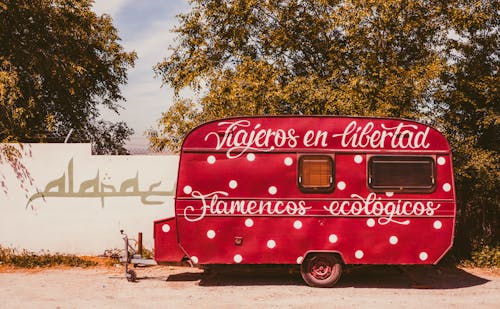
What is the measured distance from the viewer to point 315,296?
9297 millimetres

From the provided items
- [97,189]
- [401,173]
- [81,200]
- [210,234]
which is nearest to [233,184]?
[210,234]

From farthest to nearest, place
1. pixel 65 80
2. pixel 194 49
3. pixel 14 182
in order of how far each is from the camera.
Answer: pixel 65 80
pixel 194 49
pixel 14 182

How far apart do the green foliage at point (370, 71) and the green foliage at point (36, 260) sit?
3961 millimetres

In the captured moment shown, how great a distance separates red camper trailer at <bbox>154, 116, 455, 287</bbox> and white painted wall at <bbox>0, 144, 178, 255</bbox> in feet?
8.60

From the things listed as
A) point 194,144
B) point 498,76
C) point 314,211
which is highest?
point 498,76

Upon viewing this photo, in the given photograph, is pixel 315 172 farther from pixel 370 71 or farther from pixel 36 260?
pixel 36 260

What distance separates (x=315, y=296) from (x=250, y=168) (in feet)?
8.70

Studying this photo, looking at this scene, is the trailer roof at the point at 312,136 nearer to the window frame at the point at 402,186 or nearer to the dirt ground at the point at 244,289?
the window frame at the point at 402,186

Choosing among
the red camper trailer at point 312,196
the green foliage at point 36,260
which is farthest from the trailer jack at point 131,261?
the green foliage at point 36,260

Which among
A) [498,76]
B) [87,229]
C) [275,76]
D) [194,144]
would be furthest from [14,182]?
[498,76]

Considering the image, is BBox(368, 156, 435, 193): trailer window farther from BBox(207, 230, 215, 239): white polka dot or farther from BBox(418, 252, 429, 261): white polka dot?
BBox(207, 230, 215, 239): white polka dot

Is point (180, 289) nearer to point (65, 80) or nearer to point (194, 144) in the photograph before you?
point (194, 144)

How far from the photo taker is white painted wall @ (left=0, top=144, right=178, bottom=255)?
11.9 metres

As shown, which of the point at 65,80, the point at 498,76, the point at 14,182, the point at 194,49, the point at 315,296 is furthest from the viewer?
the point at 65,80
